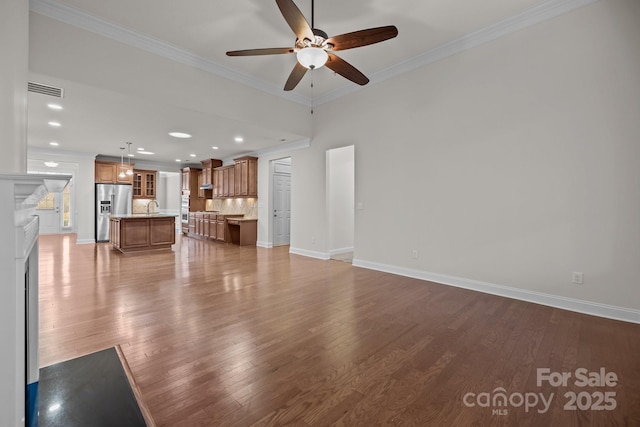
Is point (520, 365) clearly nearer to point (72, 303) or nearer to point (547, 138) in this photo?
point (547, 138)

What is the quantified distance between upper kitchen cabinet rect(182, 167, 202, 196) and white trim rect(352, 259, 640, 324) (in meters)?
8.41

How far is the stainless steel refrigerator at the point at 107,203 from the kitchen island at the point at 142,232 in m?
1.74

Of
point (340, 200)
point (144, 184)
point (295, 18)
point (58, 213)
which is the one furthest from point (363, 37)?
point (58, 213)

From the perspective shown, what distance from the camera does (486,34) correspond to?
3.67 metres

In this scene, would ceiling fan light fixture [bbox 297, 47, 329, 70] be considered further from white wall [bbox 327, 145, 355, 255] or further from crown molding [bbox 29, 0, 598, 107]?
white wall [bbox 327, 145, 355, 255]

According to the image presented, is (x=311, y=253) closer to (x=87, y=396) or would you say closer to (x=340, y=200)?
(x=340, y=200)

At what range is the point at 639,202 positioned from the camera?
9.09 ft

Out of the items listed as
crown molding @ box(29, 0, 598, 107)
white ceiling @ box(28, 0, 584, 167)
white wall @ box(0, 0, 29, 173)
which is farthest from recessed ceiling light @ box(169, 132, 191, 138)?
white wall @ box(0, 0, 29, 173)

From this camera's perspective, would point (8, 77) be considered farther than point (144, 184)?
No

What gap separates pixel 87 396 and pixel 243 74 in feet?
15.7

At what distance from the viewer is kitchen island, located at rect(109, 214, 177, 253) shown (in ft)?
21.2

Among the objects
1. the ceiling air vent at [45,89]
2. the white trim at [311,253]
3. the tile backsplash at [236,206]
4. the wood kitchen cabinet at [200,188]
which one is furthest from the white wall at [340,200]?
the wood kitchen cabinet at [200,188]

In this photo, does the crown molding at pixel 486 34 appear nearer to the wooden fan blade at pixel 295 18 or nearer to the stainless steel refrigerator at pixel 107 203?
the wooden fan blade at pixel 295 18

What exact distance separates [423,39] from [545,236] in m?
3.09
